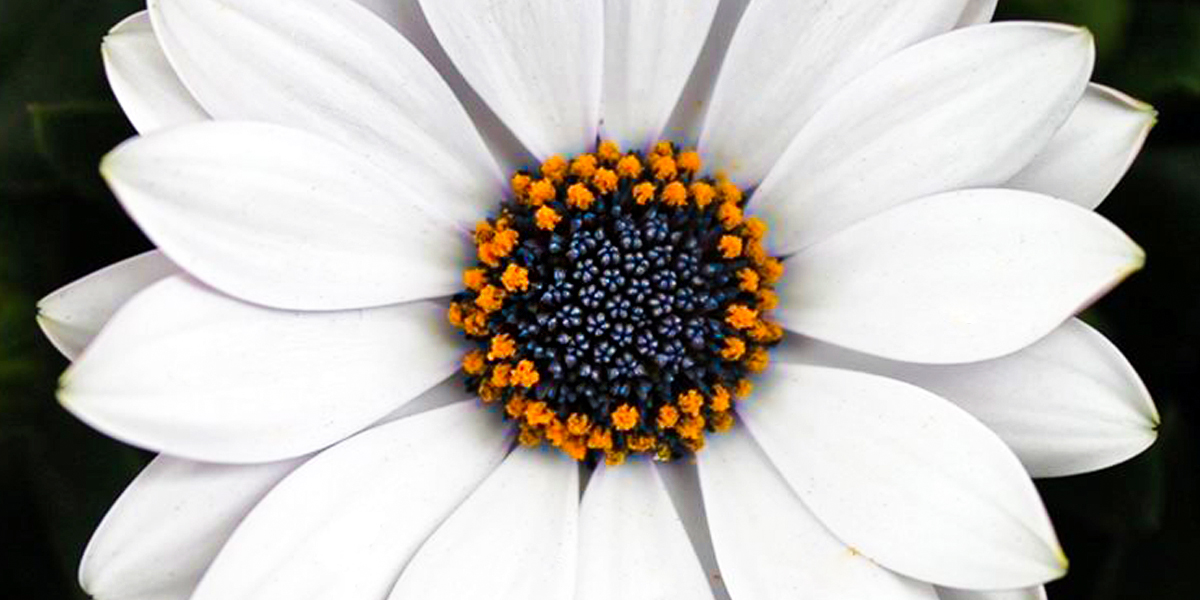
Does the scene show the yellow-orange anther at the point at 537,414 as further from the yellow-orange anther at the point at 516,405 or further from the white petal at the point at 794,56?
the white petal at the point at 794,56

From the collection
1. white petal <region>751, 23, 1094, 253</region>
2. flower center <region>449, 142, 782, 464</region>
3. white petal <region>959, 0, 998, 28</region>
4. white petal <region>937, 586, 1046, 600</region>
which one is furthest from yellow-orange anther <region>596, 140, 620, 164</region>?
white petal <region>937, 586, 1046, 600</region>

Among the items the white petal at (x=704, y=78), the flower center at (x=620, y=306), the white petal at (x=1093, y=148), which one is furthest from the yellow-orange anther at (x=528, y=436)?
the white petal at (x=1093, y=148)

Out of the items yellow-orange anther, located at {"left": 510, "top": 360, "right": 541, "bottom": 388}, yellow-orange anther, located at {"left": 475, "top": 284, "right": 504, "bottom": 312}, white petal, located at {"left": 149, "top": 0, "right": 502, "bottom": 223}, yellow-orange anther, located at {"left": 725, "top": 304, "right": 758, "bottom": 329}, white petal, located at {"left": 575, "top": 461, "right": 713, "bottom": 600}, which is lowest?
white petal, located at {"left": 575, "top": 461, "right": 713, "bottom": 600}

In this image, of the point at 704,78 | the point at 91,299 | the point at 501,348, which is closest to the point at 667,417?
the point at 501,348

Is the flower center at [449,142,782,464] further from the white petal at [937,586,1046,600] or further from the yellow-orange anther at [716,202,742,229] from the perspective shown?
the white petal at [937,586,1046,600]

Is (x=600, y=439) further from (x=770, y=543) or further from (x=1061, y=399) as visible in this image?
(x=1061, y=399)

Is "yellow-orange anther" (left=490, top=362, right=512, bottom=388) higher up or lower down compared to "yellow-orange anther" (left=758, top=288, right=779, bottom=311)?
lower down
